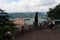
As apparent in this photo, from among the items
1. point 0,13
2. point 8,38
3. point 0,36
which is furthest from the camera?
point 0,13

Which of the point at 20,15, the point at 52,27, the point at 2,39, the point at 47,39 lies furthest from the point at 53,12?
the point at 2,39

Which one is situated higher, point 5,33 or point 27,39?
point 5,33

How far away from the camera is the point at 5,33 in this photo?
36.6 feet

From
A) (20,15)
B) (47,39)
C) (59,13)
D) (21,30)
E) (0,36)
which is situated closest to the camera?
(0,36)

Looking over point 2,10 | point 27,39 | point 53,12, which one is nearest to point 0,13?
point 2,10

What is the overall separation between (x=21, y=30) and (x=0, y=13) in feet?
14.2

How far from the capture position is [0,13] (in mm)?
20422

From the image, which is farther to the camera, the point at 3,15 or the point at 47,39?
the point at 3,15

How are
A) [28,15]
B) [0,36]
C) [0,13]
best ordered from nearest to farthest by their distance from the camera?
1. [0,36]
2. [0,13]
3. [28,15]

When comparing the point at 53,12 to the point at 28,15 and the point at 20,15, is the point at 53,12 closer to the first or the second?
the point at 28,15

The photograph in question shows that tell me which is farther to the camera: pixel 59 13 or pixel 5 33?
pixel 59 13

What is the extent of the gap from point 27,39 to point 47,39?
127 centimetres

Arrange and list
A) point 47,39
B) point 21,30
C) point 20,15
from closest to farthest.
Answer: point 47,39, point 21,30, point 20,15

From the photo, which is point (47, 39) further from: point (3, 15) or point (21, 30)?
point (3, 15)
